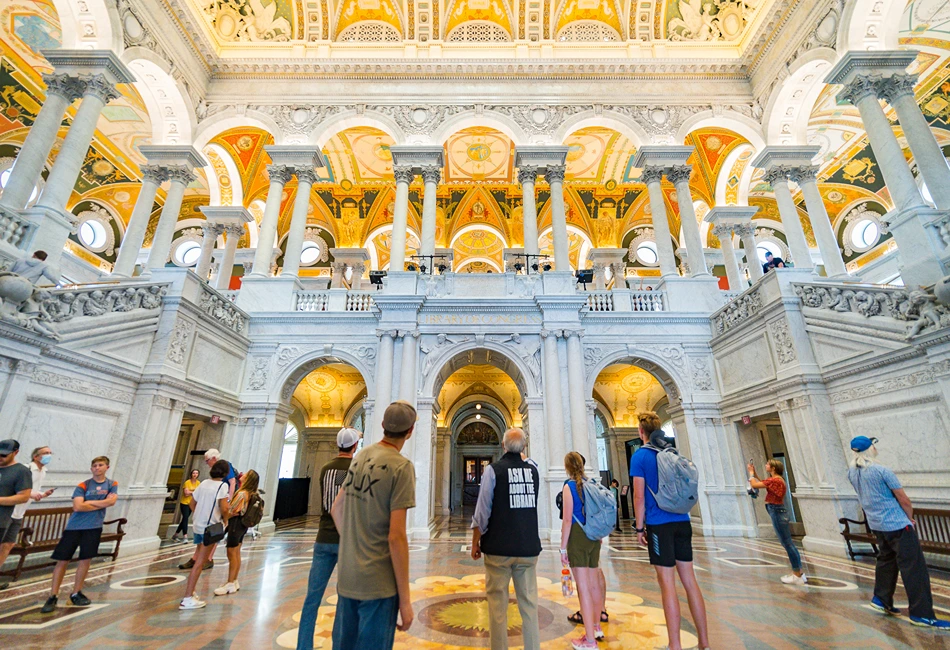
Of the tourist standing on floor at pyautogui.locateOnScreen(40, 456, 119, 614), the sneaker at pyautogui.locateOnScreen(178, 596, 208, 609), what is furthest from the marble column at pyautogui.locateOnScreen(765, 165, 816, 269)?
the tourist standing on floor at pyautogui.locateOnScreen(40, 456, 119, 614)

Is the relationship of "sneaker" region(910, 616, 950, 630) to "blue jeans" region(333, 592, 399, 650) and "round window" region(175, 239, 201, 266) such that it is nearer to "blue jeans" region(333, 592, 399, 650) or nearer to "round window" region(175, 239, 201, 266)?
"blue jeans" region(333, 592, 399, 650)

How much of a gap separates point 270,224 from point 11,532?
10.3 meters

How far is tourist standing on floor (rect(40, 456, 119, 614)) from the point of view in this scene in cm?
447

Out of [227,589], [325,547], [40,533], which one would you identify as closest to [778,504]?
[325,547]

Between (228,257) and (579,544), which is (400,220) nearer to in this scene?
(228,257)

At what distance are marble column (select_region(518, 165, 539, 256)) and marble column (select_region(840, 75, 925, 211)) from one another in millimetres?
Result: 7674

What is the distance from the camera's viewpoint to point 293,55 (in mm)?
15062

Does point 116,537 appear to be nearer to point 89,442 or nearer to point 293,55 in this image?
point 89,442

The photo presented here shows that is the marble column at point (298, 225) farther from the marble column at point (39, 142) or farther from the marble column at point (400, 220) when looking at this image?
the marble column at point (39, 142)

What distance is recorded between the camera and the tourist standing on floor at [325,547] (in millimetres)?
3047

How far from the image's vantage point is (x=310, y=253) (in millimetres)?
20672

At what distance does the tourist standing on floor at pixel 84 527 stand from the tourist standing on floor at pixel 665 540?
4.93 metres

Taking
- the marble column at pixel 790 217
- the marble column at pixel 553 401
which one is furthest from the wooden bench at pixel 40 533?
the marble column at pixel 790 217

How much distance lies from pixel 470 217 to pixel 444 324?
9.72 metres
